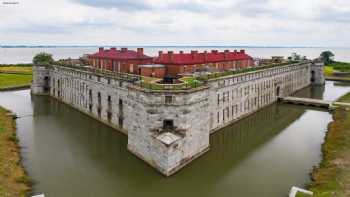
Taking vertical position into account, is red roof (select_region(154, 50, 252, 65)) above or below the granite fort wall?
above

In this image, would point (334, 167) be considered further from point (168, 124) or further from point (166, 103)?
point (166, 103)

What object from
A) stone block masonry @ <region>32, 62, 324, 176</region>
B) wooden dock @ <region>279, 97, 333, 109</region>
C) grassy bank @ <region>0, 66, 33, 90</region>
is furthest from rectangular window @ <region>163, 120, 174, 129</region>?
grassy bank @ <region>0, 66, 33, 90</region>

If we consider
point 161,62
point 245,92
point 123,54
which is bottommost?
point 245,92

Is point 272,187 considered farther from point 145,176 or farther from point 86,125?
point 86,125

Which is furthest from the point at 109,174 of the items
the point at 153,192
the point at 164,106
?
the point at 164,106

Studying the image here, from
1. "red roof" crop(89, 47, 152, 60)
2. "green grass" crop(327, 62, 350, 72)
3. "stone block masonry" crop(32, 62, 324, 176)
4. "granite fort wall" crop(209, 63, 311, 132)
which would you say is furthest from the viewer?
"green grass" crop(327, 62, 350, 72)

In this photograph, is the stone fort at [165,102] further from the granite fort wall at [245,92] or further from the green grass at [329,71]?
the green grass at [329,71]

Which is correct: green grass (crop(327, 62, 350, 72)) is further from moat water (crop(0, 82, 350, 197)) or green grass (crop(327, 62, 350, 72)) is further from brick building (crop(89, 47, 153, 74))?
brick building (crop(89, 47, 153, 74))

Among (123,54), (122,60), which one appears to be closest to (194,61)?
(122,60)

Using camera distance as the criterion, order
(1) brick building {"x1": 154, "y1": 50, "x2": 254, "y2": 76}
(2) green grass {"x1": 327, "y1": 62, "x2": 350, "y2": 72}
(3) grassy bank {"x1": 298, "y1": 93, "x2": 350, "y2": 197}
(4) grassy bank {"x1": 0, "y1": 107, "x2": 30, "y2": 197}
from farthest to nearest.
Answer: (2) green grass {"x1": 327, "y1": 62, "x2": 350, "y2": 72}
(1) brick building {"x1": 154, "y1": 50, "x2": 254, "y2": 76}
(3) grassy bank {"x1": 298, "y1": 93, "x2": 350, "y2": 197}
(4) grassy bank {"x1": 0, "y1": 107, "x2": 30, "y2": 197}
